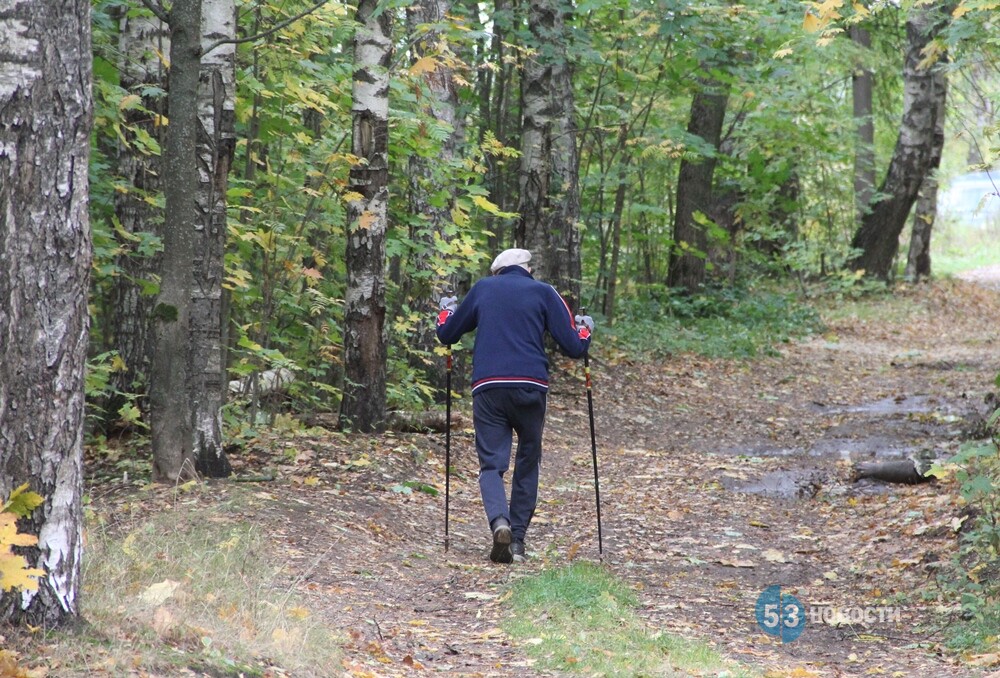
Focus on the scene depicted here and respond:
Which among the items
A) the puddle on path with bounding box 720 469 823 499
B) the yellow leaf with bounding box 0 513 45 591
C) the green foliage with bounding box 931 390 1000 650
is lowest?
the puddle on path with bounding box 720 469 823 499

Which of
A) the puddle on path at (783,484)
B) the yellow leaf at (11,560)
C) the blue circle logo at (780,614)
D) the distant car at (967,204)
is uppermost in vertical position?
the distant car at (967,204)

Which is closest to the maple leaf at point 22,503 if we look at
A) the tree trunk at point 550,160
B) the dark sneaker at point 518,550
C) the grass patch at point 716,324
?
the dark sneaker at point 518,550

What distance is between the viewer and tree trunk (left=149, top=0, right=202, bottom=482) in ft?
21.6

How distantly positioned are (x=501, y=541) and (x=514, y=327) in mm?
1419

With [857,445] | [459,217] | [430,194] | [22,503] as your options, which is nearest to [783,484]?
[857,445]

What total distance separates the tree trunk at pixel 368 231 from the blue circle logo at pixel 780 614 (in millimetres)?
4444

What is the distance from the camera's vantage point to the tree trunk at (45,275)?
3.45 m

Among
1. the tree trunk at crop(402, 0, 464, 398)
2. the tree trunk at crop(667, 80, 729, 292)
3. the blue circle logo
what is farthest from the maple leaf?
the tree trunk at crop(667, 80, 729, 292)

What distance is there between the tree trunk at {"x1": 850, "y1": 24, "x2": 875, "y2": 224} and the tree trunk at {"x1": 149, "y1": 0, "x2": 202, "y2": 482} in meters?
19.3

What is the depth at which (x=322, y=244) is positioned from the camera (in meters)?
10.4

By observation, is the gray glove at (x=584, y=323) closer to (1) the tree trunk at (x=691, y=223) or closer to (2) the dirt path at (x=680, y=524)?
(2) the dirt path at (x=680, y=524)

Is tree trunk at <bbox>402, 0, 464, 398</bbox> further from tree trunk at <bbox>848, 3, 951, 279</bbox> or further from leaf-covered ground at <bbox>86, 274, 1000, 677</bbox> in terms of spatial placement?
tree trunk at <bbox>848, 3, 951, 279</bbox>

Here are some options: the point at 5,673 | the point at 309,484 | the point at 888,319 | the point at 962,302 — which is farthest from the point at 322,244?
the point at 962,302

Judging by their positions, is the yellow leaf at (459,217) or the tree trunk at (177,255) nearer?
the tree trunk at (177,255)
